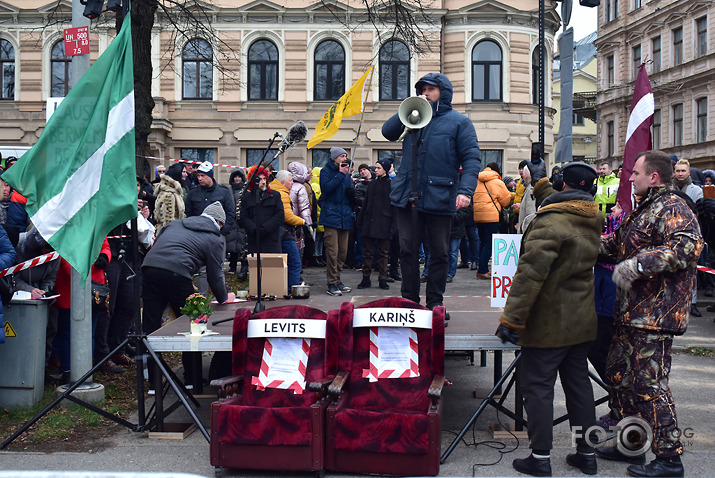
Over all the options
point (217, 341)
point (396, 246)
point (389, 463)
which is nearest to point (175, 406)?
point (217, 341)

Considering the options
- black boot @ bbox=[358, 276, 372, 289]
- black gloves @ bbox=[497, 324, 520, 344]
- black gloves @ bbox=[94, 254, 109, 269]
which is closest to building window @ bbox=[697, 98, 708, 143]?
black boot @ bbox=[358, 276, 372, 289]

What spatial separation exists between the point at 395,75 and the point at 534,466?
25.4m

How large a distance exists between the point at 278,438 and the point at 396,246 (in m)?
8.76

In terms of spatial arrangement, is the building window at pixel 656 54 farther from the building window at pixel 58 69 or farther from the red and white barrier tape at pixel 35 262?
the red and white barrier tape at pixel 35 262

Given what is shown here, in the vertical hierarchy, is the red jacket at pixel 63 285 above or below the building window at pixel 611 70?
below

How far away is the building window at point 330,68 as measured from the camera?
29156 millimetres

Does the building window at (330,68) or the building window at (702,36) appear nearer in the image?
the building window at (330,68)

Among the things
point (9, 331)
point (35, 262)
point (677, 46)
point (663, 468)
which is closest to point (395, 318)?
point (663, 468)

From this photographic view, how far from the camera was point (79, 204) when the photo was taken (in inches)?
240

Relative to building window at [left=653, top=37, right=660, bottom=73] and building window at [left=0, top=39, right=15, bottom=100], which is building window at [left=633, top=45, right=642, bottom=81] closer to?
building window at [left=653, top=37, right=660, bottom=73]

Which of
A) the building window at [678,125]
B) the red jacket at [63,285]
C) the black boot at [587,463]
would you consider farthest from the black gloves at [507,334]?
the building window at [678,125]

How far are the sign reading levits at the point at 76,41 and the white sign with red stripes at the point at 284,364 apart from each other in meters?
3.27

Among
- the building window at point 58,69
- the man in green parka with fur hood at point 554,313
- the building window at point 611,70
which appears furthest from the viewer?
the building window at point 611,70

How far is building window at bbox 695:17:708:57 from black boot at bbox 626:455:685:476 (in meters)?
40.6
